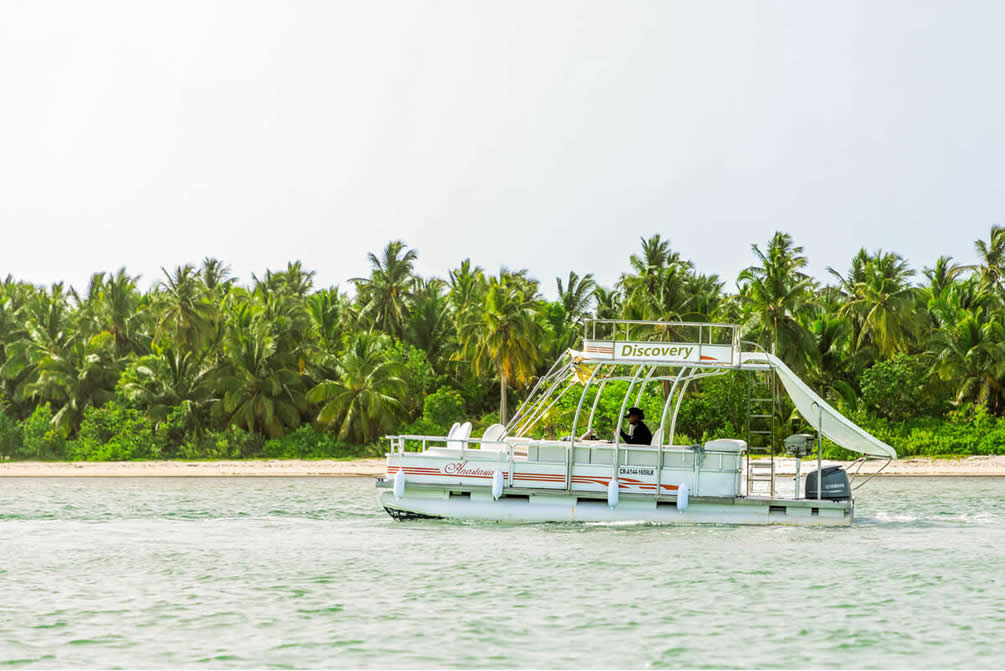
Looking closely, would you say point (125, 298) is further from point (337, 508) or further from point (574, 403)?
point (337, 508)

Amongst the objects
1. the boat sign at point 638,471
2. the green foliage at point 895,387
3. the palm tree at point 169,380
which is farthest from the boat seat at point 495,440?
the palm tree at point 169,380

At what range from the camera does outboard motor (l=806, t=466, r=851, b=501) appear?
20.0 m

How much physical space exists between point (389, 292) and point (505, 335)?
33.0ft

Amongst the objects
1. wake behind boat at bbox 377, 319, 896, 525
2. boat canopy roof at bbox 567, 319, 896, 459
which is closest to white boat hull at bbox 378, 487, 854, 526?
wake behind boat at bbox 377, 319, 896, 525

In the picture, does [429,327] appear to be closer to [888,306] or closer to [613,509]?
[888,306]

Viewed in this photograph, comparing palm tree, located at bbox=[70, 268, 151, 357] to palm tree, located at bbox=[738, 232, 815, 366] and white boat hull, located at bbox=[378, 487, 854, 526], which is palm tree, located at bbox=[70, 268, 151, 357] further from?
white boat hull, located at bbox=[378, 487, 854, 526]

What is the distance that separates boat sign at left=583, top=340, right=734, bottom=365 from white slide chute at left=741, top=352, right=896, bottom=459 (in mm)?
504

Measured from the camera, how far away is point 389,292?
56.9 meters

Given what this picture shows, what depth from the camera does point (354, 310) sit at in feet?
189

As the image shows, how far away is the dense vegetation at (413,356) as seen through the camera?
1854 inches

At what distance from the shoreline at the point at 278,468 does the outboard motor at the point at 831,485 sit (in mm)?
21093

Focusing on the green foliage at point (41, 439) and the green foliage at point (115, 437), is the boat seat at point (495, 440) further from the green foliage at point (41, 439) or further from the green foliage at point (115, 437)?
the green foliage at point (41, 439)

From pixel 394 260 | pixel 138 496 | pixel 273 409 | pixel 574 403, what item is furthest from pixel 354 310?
pixel 138 496

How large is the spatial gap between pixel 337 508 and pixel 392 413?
70.9ft
